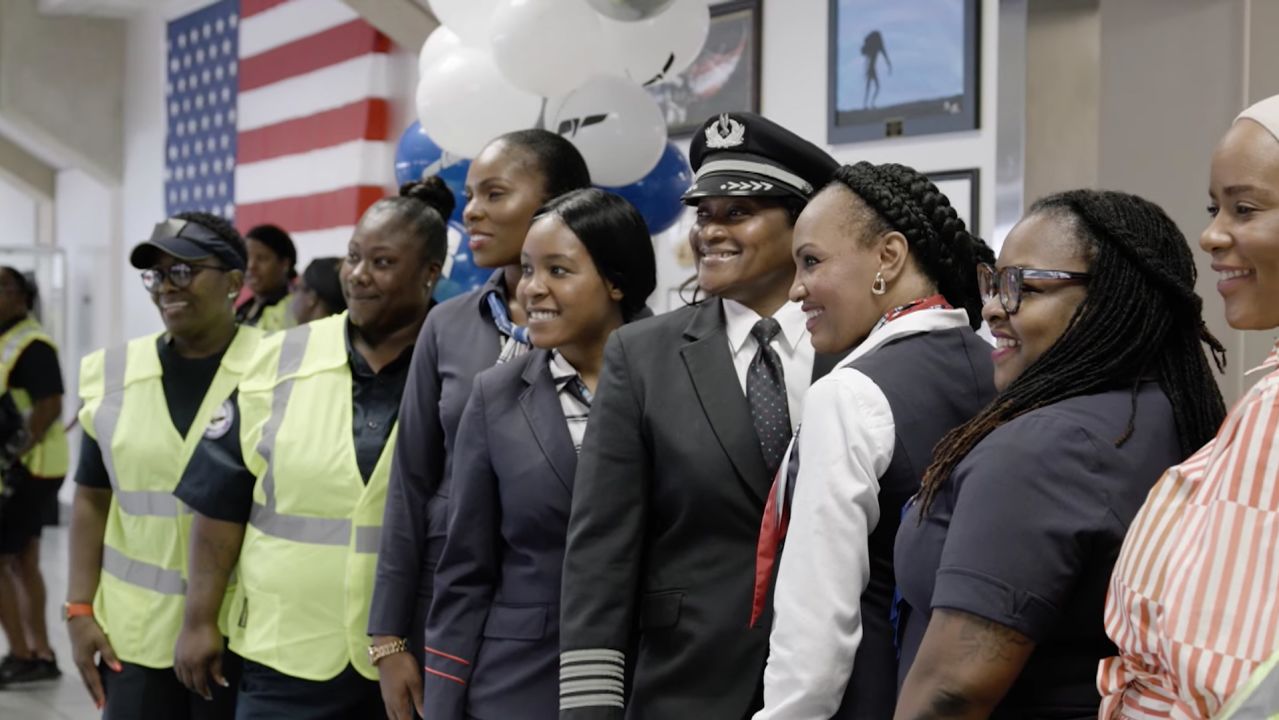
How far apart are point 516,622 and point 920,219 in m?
1.00

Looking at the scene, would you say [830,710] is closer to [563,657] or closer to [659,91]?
[563,657]

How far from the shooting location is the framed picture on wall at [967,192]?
4.22 metres

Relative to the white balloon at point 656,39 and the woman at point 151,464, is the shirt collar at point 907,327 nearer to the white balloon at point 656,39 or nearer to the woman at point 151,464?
the woman at point 151,464

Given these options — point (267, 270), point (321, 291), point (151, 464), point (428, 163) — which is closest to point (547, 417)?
point (151, 464)

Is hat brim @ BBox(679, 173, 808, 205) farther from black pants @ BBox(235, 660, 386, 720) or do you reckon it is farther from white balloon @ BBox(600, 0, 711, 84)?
white balloon @ BBox(600, 0, 711, 84)

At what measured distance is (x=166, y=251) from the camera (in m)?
3.26

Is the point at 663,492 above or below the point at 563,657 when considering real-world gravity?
above

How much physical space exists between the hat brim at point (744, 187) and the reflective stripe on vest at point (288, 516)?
1151mm

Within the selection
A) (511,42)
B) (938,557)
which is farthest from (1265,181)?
(511,42)

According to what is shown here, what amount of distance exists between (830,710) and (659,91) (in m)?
4.08

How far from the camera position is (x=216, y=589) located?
3059 millimetres

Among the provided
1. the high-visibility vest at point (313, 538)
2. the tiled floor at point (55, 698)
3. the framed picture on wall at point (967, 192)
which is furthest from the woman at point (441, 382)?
the tiled floor at point (55, 698)

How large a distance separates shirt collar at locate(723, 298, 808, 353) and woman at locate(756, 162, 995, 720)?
20 cm

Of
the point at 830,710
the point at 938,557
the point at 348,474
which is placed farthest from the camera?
the point at 348,474
